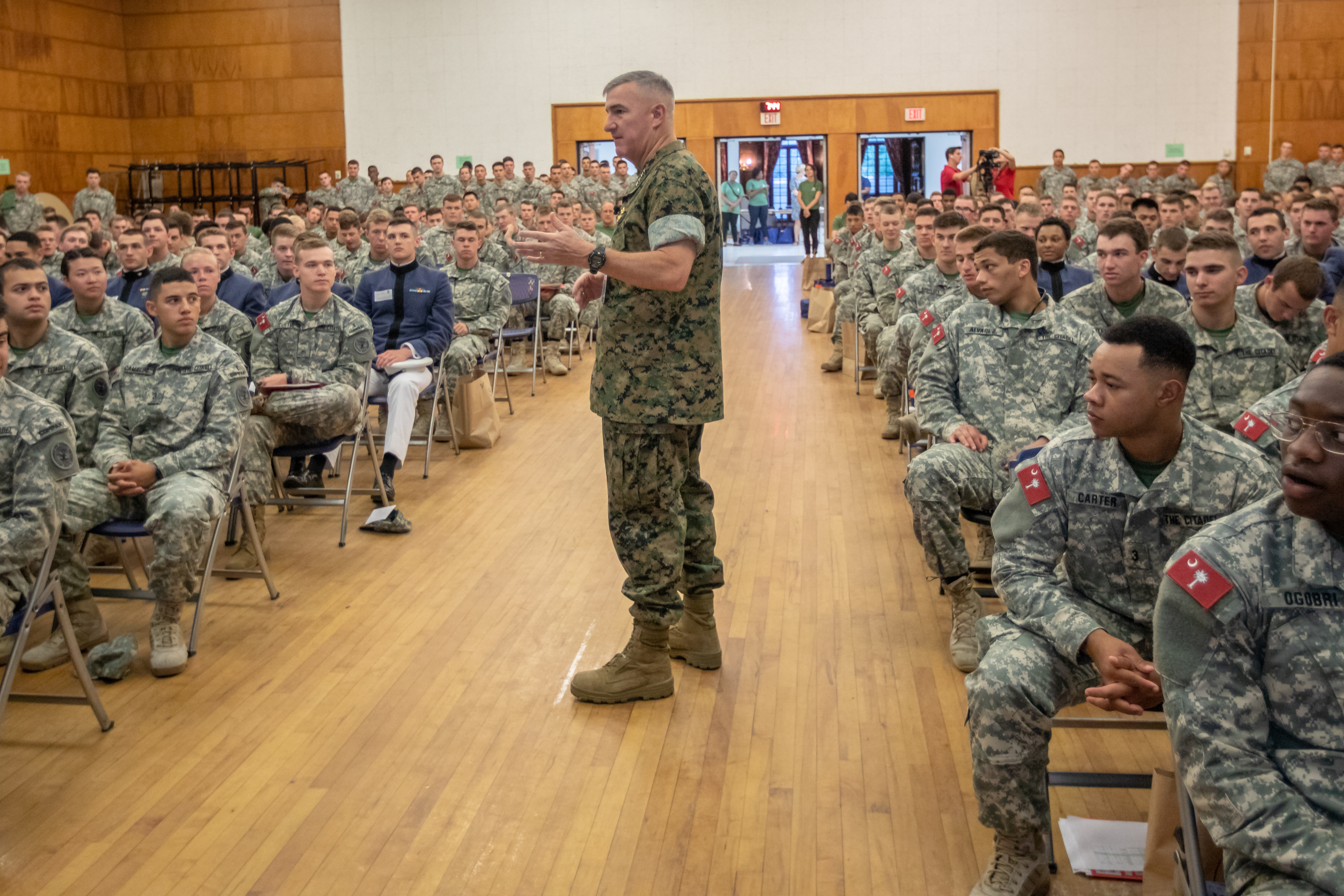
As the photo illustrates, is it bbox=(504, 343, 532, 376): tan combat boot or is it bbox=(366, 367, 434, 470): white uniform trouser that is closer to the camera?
bbox=(366, 367, 434, 470): white uniform trouser

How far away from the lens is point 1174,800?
2256mm

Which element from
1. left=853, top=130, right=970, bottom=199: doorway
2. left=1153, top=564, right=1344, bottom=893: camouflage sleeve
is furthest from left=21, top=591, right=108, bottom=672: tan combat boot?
left=853, top=130, right=970, bottom=199: doorway

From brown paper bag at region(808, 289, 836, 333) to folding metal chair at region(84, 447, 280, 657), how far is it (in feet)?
25.5

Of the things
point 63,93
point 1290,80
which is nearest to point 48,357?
point 63,93

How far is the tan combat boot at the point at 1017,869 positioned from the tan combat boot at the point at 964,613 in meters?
1.28

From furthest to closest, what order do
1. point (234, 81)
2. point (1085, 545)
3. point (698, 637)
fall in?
1. point (234, 81)
2. point (698, 637)
3. point (1085, 545)

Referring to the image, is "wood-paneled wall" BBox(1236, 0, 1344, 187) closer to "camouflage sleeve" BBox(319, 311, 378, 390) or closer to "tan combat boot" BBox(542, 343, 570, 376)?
"tan combat boot" BBox(542, 343, 570, 376)

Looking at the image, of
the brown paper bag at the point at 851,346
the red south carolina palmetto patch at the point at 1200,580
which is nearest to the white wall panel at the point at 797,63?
the brown paper bag at the point at 851,346

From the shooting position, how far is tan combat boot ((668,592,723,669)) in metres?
3.74

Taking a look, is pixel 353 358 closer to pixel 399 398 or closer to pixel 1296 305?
pixel 399 398

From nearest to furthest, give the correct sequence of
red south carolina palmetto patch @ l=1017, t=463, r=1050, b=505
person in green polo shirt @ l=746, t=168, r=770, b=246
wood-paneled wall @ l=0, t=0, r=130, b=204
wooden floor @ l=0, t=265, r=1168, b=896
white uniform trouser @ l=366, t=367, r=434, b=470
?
red south carolina palmetto patch @ l=1017, t=463, r=1050, b=505
wooden floor @ l=0, t=265, r=1168, b=896
white uniform trouser @ l=366, t=367, r=434, b=470
wood-paneled wall @ l=0, t=0, r=130, b=204
person in green polo shirt @ l=746, t=168, r=770, b=246

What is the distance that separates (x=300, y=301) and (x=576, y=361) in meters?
5.22

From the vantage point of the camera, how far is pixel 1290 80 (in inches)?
725

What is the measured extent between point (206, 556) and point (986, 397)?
3047 millimetres
